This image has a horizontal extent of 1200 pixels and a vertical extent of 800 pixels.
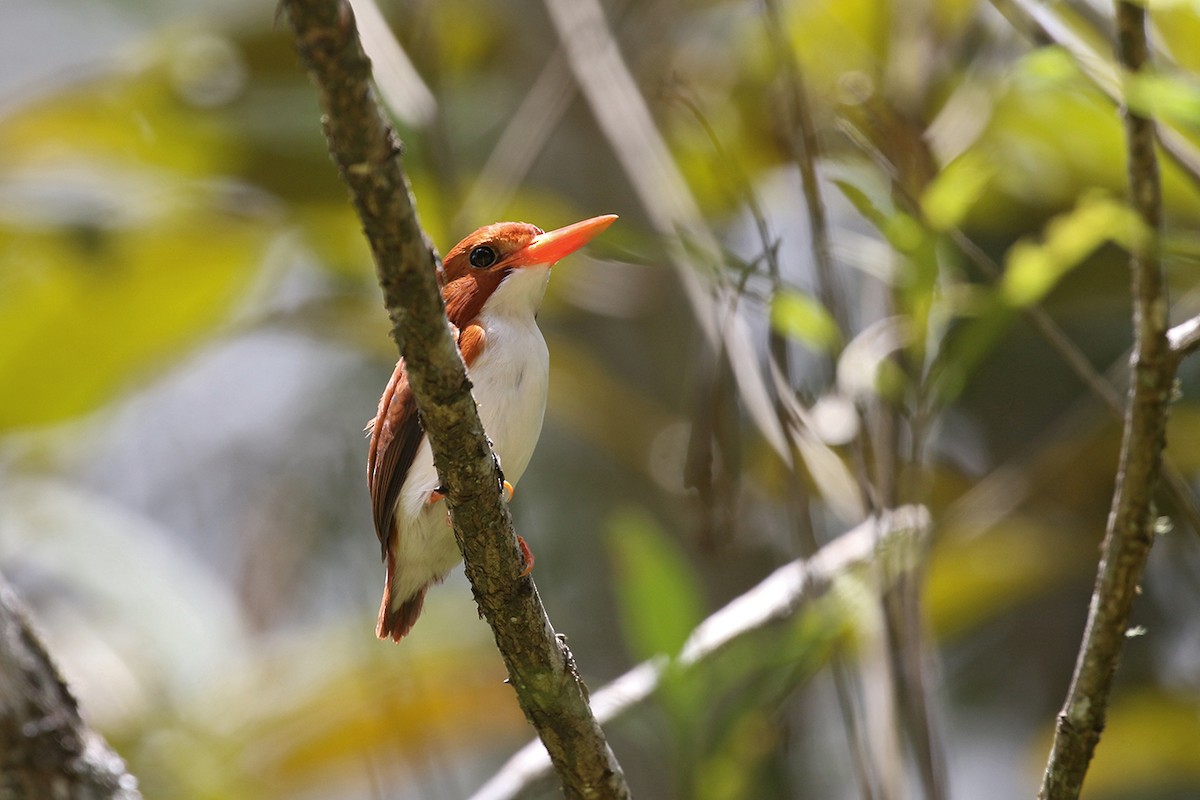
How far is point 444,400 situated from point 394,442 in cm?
86

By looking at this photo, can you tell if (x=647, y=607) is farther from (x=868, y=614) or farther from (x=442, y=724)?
(x=442, y=724)

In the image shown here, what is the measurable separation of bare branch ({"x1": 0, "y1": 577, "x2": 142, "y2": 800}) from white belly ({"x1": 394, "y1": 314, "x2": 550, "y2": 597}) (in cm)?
64

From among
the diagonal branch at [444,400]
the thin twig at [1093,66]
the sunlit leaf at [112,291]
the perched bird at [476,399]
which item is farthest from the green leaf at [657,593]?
the sunlit leaf at [112,291]

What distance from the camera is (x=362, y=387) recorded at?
5.96m

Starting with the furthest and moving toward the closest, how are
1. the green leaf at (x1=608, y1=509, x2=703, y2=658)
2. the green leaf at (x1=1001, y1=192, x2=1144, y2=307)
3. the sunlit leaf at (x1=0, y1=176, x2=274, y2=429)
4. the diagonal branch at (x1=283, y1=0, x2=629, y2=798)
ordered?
1. the sunlit leaf at (x1=0, y1=176, x2=274, y2=429)
2. the green leaf at (x1=1001, y1=192, x2=1144, y2=307)
3. the green leaf at (x1=608, y1=509, x2=703, y2=658)
4. the diagonal branch at (x1=283, y1=0, x2=629, y2=798)

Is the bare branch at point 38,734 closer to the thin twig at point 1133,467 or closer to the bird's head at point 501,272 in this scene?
the bird's head at point 501,272

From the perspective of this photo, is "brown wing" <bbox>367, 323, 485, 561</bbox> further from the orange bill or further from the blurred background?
the blurred background

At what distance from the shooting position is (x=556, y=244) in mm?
2363

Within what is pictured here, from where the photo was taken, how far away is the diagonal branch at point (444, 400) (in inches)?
43.2

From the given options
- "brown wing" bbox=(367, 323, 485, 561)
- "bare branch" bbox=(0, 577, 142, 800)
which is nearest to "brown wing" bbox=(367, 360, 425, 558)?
"brown wing" bbox=(367, 323, 485, 561)

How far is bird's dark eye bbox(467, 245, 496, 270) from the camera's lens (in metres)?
2.48

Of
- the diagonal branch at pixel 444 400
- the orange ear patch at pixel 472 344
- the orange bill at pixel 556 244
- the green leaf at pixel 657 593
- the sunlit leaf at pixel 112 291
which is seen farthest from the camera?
the sunlit leaf at pixel 112 291

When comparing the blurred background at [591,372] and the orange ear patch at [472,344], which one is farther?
the blurred background at [591,372]

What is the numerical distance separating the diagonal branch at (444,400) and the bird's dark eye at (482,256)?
1006 mm
